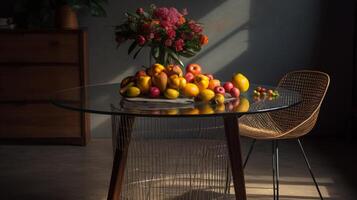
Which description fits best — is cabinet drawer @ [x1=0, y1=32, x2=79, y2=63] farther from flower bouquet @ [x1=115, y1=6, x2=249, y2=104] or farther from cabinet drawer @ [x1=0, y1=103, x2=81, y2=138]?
flower bouquet @ [x1=115, y1=6, x2=249, y2=104]

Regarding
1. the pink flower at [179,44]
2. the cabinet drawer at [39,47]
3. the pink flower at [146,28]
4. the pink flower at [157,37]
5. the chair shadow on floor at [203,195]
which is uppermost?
the pink flower at [146,28]

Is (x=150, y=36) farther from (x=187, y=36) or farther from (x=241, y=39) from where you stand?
(x=241, y=39)

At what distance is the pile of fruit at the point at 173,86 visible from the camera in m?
2.68

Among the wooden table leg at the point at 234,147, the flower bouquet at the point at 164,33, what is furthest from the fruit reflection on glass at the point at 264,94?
the flower bouquet at the point at 164,33

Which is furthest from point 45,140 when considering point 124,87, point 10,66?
point 124,87

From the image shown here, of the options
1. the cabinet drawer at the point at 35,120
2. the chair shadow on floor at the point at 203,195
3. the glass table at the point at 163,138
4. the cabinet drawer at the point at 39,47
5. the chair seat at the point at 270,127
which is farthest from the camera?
the cabinet drawer at the point at 35,120

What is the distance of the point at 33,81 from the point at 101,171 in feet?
3.60

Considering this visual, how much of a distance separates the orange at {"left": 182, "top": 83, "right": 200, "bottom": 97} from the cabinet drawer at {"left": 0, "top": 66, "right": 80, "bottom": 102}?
7.01ft

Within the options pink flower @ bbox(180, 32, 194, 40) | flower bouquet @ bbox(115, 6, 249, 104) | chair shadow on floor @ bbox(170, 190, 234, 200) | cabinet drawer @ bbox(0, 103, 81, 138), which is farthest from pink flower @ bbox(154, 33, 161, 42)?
cabinet drawer @ bbox(0, 103, 81, 138)

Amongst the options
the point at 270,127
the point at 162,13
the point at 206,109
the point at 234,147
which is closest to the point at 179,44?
the point at 162,13

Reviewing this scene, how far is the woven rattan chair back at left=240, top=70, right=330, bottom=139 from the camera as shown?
3.22 meters

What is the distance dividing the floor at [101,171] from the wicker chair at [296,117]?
1.04 ft

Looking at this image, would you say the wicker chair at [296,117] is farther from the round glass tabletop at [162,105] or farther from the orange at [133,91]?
the orange at [133,91]

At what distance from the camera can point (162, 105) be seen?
8.50 feet
